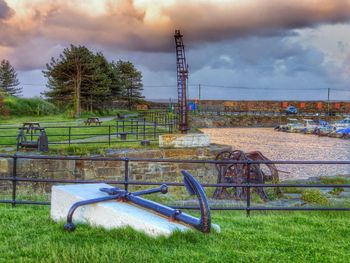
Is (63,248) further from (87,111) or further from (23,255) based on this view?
(87,111)

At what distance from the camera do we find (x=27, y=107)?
154ft

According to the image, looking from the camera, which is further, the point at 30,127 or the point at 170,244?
the point at 30,127

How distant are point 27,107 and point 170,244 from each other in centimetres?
4441

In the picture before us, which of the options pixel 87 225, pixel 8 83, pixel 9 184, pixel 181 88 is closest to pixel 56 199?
pixel 87 225

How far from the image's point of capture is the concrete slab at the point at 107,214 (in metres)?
5.16

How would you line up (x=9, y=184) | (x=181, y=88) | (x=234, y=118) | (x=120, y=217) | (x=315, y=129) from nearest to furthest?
(x=120, y=217) → (x=9, y=184) → (x=181, y=88) → (x=315, y=129) → (x=234, y=118)

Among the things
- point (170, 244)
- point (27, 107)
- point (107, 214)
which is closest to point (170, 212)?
point (170, 244)

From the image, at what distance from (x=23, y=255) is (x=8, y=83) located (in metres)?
83.0

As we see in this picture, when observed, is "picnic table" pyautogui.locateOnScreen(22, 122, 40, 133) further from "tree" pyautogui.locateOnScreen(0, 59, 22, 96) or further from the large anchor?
"tree" pyautogui.locateOnScreen(0, 59, 22, 96)

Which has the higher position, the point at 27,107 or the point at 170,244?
the point at 27,107

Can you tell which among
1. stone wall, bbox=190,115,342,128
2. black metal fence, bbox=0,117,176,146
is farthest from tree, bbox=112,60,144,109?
black metal fence, bbox=0,117,176,146

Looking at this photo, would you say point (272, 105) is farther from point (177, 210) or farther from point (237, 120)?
point (177, 210)

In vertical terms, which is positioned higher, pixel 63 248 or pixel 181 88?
pixel 181 88

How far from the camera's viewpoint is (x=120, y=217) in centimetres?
533
